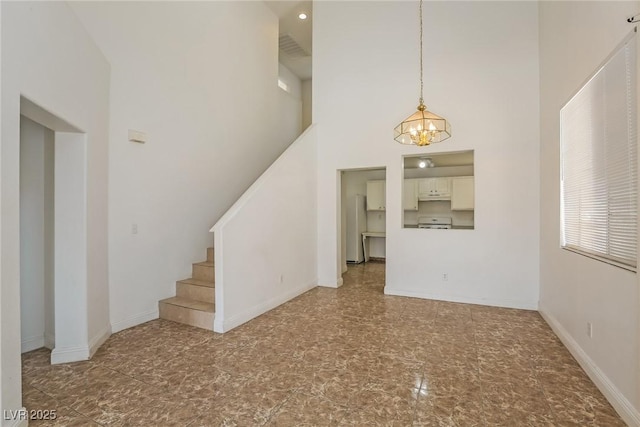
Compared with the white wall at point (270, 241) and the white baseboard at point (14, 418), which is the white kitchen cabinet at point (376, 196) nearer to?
the white wall at point (270, 241)

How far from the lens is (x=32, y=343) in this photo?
307 cm

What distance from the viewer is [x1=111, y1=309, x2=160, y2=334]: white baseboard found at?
137 inches

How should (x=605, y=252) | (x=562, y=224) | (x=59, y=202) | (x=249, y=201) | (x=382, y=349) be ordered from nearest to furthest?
(x=605, y=252) < (x=59, y=202) < (x=382, y=349) < (x=562, y=224) < (x=249, y=201)

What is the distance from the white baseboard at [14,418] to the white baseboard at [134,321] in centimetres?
155

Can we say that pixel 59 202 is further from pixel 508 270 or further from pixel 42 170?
pixel 508 270

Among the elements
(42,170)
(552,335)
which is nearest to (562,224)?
(552,335)

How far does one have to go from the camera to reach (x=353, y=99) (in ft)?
17.9

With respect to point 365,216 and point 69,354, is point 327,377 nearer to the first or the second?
point 69,354

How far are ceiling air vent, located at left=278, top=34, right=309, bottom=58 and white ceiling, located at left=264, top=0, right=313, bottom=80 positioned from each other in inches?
3.1

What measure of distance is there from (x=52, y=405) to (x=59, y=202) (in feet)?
5.53

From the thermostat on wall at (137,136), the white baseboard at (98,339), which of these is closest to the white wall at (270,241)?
the white baseboard at (98,339)

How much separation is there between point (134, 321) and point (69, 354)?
89 cm

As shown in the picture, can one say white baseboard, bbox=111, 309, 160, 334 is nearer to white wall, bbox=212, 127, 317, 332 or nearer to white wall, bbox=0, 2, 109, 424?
white wall, bbox=0, 2, 109, 424

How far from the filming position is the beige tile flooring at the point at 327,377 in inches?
81.6
